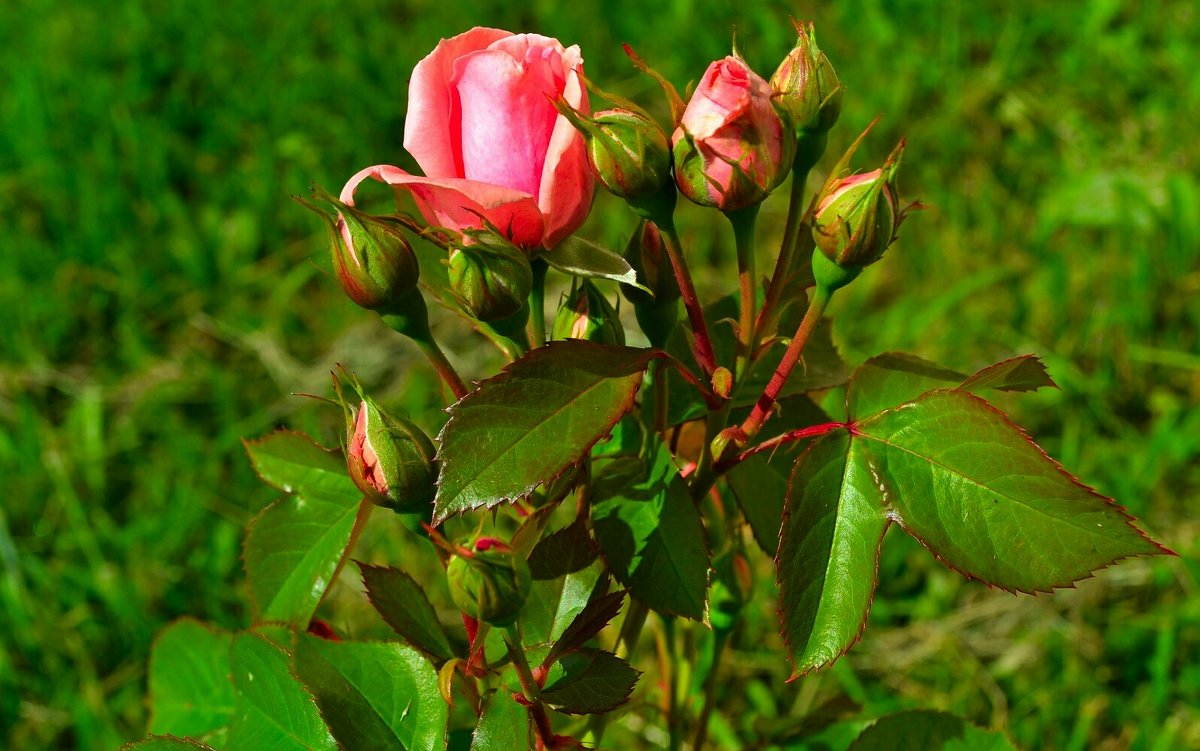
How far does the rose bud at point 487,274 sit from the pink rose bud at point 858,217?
174 mm

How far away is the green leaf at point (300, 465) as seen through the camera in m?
0.81

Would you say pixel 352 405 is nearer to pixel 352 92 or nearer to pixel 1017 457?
pixel 1017 457

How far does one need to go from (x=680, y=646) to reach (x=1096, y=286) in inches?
48.4

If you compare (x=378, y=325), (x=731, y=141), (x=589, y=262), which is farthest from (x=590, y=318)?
(x=378, y=325)

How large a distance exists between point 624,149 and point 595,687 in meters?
0.31

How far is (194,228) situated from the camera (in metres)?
2.25

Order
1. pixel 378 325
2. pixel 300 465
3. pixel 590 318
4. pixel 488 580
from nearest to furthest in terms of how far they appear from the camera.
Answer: pixel 488 580 → pixel 590 318 → pixel 300 465 → pixel 378 325

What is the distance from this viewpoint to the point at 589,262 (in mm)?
687

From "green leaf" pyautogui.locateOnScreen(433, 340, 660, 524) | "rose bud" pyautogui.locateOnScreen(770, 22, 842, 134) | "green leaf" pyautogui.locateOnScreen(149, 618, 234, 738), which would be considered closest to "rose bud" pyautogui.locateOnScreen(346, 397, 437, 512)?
"green leaf" pyautogui.locateOnScreen(433, 340, 660, 524)

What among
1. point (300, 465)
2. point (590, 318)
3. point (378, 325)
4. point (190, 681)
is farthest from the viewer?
point (378, 325)

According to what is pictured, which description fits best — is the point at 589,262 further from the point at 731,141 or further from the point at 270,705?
the point at 270,705

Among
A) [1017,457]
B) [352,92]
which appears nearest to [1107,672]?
[1017,457]

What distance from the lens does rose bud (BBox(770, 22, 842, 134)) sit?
0.69m

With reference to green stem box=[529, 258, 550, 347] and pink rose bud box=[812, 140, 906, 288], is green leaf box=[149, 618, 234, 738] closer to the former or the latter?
green stem box=[529, 258, 550, 347]
